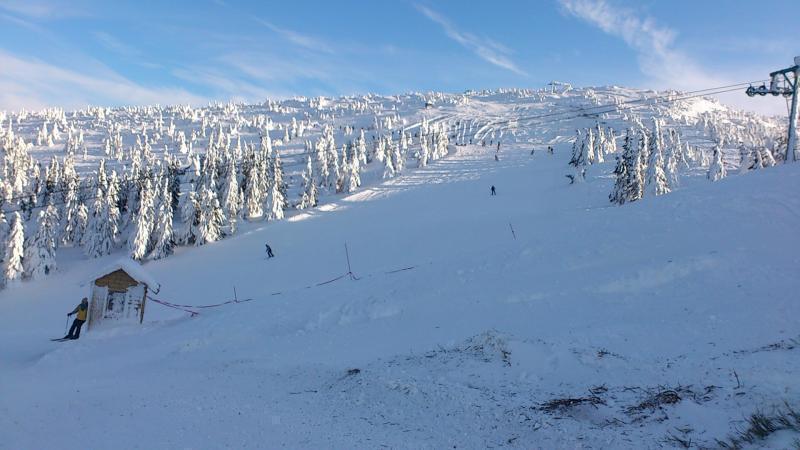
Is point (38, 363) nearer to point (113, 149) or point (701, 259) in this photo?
point (701, 259)

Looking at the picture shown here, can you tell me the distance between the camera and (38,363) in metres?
12.7

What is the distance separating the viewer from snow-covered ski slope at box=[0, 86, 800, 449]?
6594 mm

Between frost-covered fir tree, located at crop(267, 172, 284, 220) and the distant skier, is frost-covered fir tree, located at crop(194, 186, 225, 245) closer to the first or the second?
frost-covered fir tree, located at crop(267, 172, 284, 220)

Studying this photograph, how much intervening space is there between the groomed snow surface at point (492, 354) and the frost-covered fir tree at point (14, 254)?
36604mm

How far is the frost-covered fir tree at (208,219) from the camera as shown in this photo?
49531 mm

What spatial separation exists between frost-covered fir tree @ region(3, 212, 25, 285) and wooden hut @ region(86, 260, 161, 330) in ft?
132

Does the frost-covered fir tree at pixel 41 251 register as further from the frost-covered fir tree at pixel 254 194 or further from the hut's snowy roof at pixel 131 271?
the hut's snowy roof at pixel 131 271

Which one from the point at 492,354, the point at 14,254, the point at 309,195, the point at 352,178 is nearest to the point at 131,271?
the point at 492,354

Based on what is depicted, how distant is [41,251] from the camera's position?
4859 centimetres

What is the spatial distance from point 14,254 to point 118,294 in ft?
134

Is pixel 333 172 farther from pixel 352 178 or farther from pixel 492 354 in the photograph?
pixel 492 354

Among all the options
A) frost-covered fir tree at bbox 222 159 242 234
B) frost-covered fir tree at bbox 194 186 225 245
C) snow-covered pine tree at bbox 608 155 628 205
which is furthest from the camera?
frost-covered fir tree at bbox 222 159 242 234

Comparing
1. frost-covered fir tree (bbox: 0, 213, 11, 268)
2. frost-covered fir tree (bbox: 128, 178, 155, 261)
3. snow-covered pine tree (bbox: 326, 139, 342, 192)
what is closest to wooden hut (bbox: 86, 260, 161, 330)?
frost-covered fir tree (bbox: 128, 178, 155, 261)

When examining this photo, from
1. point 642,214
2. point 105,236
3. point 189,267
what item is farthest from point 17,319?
point 642,214
